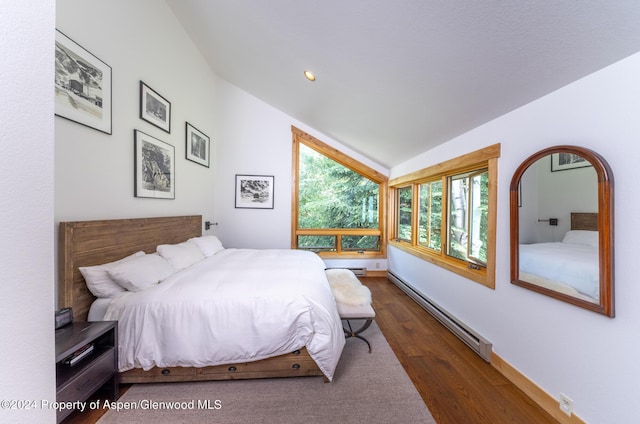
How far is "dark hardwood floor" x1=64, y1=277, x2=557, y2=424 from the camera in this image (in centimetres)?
152

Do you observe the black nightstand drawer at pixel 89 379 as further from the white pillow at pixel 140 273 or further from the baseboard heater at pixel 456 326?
the baseboard heater at pixel 456 326

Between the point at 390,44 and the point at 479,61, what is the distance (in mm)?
607

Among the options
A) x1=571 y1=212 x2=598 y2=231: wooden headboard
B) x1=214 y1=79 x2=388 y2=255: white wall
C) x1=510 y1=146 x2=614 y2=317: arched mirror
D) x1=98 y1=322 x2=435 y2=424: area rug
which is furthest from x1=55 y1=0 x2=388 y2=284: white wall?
x1=571 y1=212 x2=598 y2=231: wooden headboard

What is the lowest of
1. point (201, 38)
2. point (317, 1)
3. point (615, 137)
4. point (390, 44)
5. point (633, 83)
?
point (615, 137)

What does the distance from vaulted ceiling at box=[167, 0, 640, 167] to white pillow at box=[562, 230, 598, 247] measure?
918mm

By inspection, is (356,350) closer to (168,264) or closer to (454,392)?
(454,392)

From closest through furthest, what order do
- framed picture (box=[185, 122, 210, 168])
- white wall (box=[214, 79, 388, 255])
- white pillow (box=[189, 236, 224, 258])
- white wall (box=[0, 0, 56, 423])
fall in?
white wall (box=[0, 0, 56, 423]) < white pillow (box=[189, 236, 224, 258]) < framed picture (box=[185, 122, 210, 168]) < white wall (box=[214, 79, 388, 255])

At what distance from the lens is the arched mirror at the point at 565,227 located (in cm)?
127

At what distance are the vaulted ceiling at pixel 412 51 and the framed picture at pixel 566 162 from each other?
443 mm

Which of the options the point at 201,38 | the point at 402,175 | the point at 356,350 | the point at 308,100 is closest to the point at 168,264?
the point at 356,350

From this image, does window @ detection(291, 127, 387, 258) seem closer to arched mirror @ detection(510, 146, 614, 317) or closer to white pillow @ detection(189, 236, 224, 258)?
white pillow @ detection(189, 236, 224, 258)

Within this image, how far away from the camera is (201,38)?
3178mm

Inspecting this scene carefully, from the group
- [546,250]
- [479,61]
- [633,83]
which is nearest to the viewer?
[633,83]

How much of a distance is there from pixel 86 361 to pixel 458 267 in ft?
10.3
